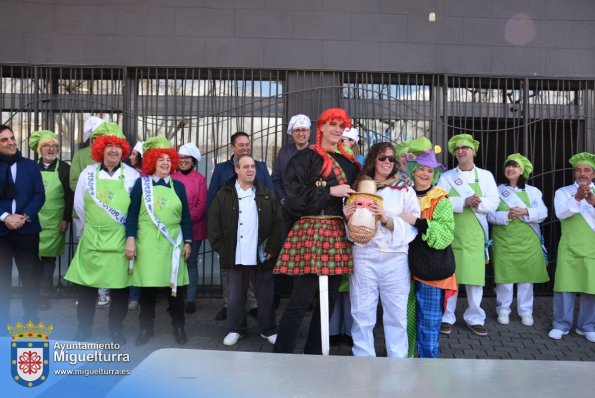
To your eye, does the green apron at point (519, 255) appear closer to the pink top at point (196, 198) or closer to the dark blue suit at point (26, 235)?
the pink top at point (196, 198)

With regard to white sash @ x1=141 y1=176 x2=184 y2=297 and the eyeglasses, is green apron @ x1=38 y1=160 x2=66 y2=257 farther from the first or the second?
the eyeglasses

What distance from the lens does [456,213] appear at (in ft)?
16.8

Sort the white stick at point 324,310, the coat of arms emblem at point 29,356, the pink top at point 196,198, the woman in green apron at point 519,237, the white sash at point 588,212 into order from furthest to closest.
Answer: the pink top at point 196,198, the woman in green apron at point 519,237, the white sash at point 588,212, the white stick at point 324,310, the coat of arms emblem at point 29,356

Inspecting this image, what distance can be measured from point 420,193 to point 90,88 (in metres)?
4.43

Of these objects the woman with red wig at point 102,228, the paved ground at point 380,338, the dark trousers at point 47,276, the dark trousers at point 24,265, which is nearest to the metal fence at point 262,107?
the dark trousers at point 47,276

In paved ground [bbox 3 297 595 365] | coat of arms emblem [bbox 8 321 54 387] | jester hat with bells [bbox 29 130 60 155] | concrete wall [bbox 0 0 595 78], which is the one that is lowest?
paved ground [bbox 3 297 595 365]

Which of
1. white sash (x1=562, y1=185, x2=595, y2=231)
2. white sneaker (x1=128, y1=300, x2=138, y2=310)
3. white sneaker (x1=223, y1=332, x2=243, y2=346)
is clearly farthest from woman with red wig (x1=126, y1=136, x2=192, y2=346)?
white sash (x1=562, y1=185, x2=595, y2=231)

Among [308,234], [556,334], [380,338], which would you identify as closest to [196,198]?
[308,234]

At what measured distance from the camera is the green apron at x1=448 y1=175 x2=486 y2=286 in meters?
5.02

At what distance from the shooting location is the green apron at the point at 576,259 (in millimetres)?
4922

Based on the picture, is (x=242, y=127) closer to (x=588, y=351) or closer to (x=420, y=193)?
(x=420, y=193)

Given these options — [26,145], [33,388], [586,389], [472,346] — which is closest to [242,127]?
[26,145]

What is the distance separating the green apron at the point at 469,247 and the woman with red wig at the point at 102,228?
2952 millimetres

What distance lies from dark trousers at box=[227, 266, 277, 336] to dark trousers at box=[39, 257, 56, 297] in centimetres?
235
